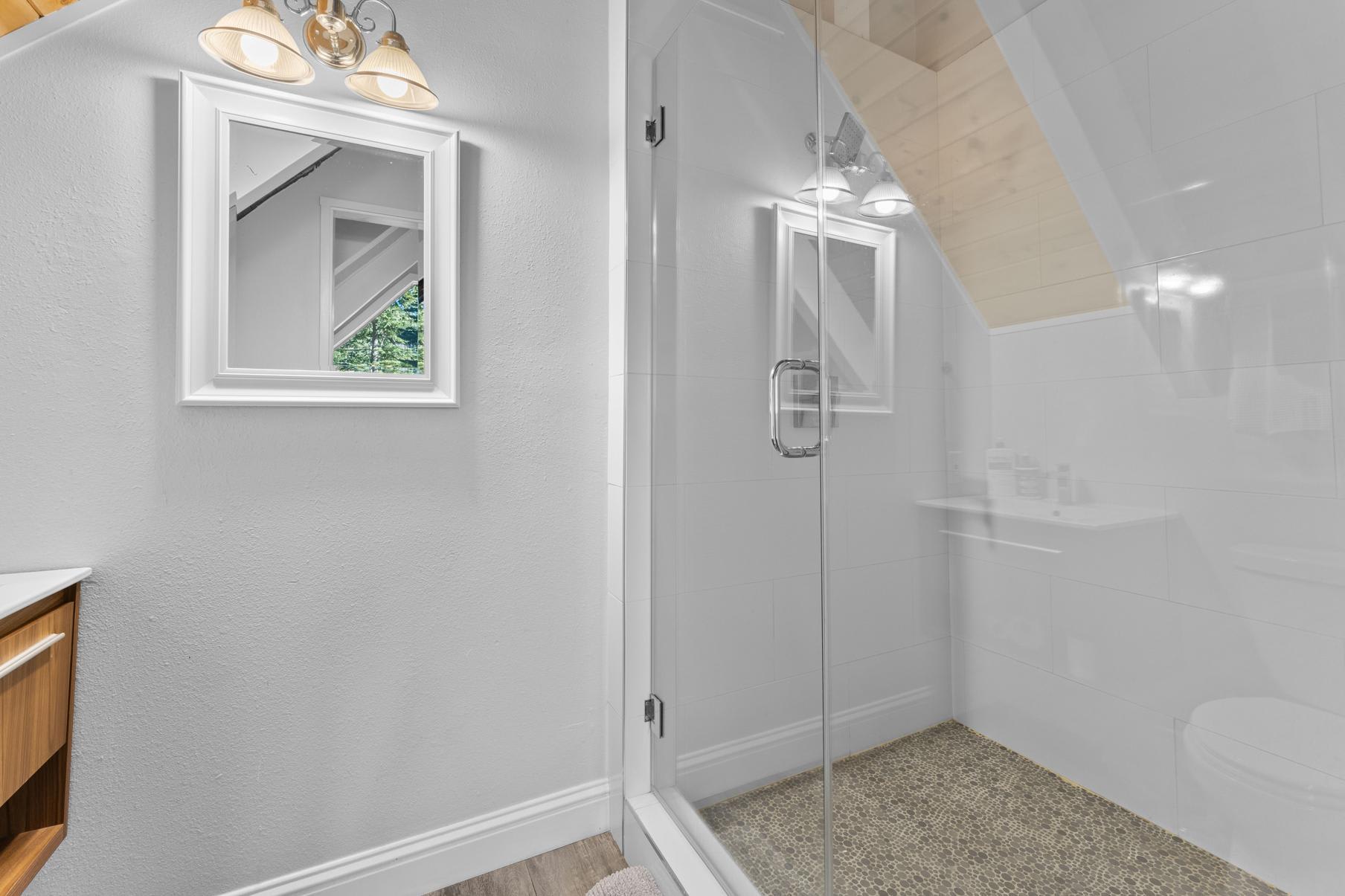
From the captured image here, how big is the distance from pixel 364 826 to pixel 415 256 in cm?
133

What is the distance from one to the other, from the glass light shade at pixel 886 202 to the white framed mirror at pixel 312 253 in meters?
0.94

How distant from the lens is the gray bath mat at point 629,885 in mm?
1312

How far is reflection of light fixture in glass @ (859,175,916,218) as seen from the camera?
91cm

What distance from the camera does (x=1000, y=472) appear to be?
78cm

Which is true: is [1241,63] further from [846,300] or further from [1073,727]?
[1073,727]

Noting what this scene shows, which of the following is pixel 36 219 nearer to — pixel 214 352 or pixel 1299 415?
pixel 214 352

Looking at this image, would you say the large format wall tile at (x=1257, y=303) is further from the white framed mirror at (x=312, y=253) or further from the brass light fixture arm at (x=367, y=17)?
the brass light fixture arm at (x=367, y=17)

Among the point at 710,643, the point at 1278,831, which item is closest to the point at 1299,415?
the point at 1278,831

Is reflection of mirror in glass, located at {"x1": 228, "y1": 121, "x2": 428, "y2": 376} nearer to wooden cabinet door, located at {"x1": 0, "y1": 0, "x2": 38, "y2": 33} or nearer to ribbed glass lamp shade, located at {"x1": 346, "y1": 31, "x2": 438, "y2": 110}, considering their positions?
ribbed glass lamp shade, located at {"x1": 346, "y1": 31, "x2": 438, "y2": 110}

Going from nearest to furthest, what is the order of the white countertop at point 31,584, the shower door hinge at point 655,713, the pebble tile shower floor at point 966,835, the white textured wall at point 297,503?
the pebble tile shower floor at point 966,835 < the white countertop at point 31,584 < the white textured wall at point 297,503 < the shower door hinge at point 655,713

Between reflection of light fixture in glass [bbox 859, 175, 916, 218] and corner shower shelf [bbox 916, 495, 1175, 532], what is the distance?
1.49 feet

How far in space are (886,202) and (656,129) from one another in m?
0.81

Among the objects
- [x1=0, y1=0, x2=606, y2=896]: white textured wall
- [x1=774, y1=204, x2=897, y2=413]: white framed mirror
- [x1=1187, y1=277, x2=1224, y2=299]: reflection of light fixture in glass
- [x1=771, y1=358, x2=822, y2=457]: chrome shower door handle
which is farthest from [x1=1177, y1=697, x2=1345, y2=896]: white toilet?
[x1=0, y1=0, x2=606, y2=896]: white textured wall

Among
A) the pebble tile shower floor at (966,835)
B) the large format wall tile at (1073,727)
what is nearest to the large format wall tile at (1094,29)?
the large format wall tile at (1073,727)
